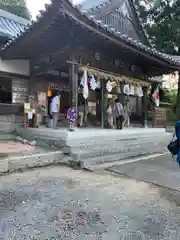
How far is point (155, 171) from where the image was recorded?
7129 mm

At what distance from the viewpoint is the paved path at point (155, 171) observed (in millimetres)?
6109

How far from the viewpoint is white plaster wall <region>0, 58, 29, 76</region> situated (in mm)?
10125

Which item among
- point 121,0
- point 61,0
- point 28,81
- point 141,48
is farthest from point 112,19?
point 61,0

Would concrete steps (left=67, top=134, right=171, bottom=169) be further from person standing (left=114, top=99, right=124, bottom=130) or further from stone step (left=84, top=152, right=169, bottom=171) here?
person standing (left=114, top=99, right=124, bottom=130)

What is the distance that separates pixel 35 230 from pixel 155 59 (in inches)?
341

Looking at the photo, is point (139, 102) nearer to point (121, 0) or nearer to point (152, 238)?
point (121, 0)

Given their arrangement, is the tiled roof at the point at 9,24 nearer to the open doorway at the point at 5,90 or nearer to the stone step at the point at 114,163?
the open doorway at the point at 5,90

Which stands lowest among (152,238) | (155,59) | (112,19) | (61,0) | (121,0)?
(152,238)

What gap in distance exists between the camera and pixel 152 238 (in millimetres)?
3344

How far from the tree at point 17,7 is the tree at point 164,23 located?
1020 cm

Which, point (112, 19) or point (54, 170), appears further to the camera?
point (112, 19)

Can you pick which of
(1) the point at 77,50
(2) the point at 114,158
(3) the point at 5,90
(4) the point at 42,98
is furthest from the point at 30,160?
(4) the point at 42,98

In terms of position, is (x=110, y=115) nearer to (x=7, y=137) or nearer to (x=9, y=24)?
(x=7, y=137)

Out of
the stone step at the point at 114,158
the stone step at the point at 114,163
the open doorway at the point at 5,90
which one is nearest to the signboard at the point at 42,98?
the open doorway at the point at 5,90
